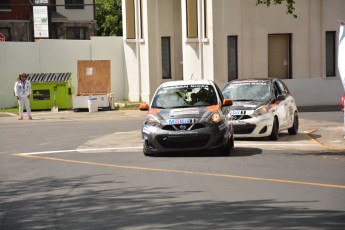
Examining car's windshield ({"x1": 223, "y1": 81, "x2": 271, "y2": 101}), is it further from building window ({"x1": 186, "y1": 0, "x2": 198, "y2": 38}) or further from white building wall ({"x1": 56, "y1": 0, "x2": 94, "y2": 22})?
white building wall ({"x1": 56, "y1": 0, "x2": 94, "y2": 22})

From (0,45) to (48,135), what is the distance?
42.3 ft

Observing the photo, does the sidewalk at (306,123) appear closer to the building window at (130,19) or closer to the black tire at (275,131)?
the black tire at (275,131)

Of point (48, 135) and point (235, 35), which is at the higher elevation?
point (235, 35)

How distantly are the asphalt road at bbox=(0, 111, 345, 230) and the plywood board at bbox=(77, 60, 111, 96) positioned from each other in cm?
1284

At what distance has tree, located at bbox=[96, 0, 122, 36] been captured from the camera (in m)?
77.2

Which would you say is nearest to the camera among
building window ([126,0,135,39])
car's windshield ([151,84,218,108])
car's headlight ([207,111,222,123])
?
car's headlight ([207,111,222,123])

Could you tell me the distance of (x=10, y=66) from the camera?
113 feet

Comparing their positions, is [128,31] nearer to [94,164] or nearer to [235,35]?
[235,35]

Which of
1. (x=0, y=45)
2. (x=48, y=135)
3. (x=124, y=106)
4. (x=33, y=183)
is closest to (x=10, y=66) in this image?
(x=0, y=45)

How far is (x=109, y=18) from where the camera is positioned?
7669 centimetres

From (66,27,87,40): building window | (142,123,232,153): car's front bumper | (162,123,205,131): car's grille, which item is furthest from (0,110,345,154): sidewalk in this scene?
(66,27,87,40): building window

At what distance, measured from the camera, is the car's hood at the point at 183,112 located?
16016 mm

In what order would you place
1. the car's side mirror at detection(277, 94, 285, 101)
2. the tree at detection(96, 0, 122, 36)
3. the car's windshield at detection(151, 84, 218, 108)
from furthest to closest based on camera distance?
the tree at detection(96, 0, 122, 36) < the car's side mirror at detection(277, 94, 285, 101) < the car's windshield at detection(151, 84, 218, 108)

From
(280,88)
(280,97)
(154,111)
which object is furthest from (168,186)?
(280,88)
